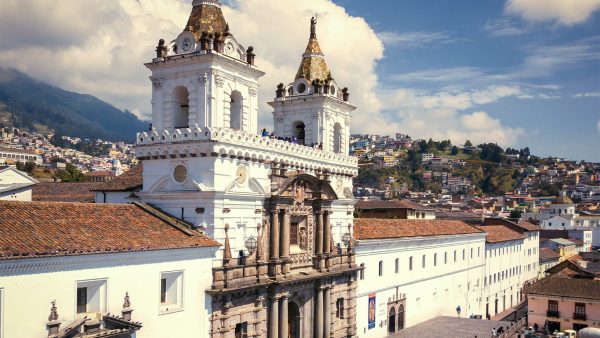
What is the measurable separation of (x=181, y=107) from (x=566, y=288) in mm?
39118

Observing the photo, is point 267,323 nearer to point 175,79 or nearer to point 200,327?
point 200,327

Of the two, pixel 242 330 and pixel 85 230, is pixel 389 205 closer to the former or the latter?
pixel 242 330

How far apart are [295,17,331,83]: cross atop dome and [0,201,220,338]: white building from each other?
14673mm

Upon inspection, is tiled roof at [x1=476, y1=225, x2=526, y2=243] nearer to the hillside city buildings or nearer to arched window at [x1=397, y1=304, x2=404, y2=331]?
the hillside city buildings

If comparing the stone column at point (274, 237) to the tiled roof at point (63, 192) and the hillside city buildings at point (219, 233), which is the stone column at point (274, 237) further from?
the tiled roof at point (63, 192)

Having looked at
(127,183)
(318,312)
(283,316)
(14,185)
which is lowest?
(318,312)

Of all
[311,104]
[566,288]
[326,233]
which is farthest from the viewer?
[566,288]

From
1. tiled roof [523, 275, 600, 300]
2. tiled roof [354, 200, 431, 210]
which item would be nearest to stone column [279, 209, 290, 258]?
tiled roof [523, 275, 600, 300]

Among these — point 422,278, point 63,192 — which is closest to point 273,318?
point 422,278

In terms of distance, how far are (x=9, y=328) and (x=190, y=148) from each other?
11182 millimetres

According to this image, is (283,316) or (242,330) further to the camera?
(283,316)

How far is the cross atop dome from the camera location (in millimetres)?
38500

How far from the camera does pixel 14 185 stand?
126 feet

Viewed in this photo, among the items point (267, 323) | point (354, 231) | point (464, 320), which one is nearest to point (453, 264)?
point (464, 320)
